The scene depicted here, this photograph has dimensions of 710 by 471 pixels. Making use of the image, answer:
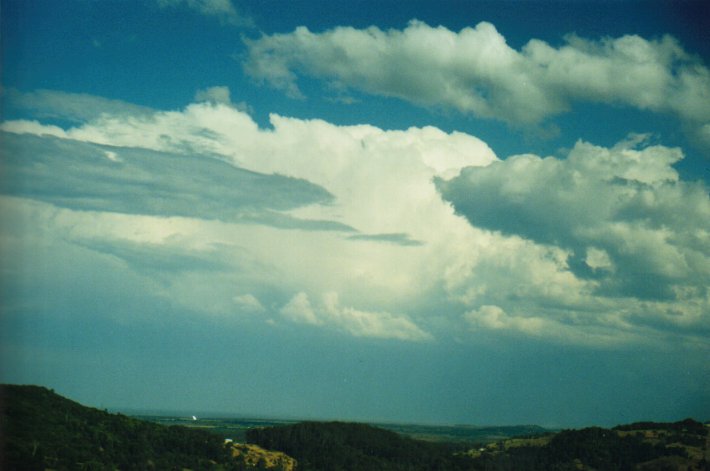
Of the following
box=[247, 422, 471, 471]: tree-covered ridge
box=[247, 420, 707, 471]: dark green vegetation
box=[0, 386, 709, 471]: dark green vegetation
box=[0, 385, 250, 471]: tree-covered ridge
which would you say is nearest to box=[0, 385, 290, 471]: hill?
box=[0, 385, 250, 471]: tree-covered ridge

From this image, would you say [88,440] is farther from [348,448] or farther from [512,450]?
[512,450]

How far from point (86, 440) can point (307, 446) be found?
218 ft

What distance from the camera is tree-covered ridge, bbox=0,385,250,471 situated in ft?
291

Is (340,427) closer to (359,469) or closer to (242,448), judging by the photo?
(359,469)

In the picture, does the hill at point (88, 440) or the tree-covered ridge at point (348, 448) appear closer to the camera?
the hill at point (88, 440)

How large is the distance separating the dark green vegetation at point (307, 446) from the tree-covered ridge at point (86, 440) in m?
0.22

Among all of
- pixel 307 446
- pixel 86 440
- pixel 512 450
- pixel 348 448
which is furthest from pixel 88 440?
pixel 512 450

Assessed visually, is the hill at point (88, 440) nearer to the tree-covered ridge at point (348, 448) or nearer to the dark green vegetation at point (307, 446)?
the dark green vegetation at point (307, 446)

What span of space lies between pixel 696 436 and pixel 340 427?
8738cm

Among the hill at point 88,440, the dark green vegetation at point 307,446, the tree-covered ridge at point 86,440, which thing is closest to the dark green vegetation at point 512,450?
the dark green vegetation at point 307,446

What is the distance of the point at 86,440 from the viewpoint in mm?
106438

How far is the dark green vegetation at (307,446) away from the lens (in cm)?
9725

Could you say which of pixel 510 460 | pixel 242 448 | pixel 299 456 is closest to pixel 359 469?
pixel 299 456

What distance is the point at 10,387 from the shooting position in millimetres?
102875
